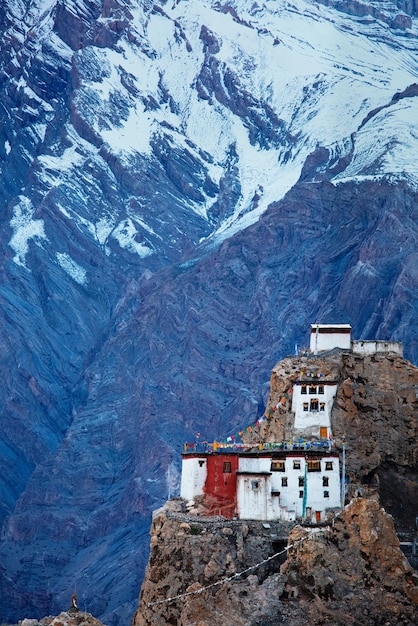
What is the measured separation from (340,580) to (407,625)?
5006 millimetres

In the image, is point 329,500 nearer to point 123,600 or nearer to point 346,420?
point 346,420

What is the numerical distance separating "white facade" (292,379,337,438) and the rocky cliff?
26.9 inches

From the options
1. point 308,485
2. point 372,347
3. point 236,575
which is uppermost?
point 372,347

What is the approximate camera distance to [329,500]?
106m

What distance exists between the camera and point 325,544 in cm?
9581

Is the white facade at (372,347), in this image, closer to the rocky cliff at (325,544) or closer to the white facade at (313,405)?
the rocky cliff at (325,544)

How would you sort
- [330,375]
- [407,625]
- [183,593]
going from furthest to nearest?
[330,375] < [183,593] < [407,625]

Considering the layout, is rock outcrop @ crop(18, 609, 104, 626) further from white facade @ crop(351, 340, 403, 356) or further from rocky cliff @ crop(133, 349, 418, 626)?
white facade @ crop(351, 340, 403, 356)

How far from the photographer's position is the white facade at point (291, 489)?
347 ft

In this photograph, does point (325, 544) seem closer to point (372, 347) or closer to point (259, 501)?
point (259, 501)

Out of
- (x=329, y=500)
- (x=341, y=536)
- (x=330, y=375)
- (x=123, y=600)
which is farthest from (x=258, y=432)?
(x=123, y=600)

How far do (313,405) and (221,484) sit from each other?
10727mm

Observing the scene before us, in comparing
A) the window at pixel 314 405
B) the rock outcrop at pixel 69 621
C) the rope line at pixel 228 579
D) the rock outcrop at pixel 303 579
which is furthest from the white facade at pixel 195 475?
the rock outcrop at pixel 69 621

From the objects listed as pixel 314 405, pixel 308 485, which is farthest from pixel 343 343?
pixel 308 485
